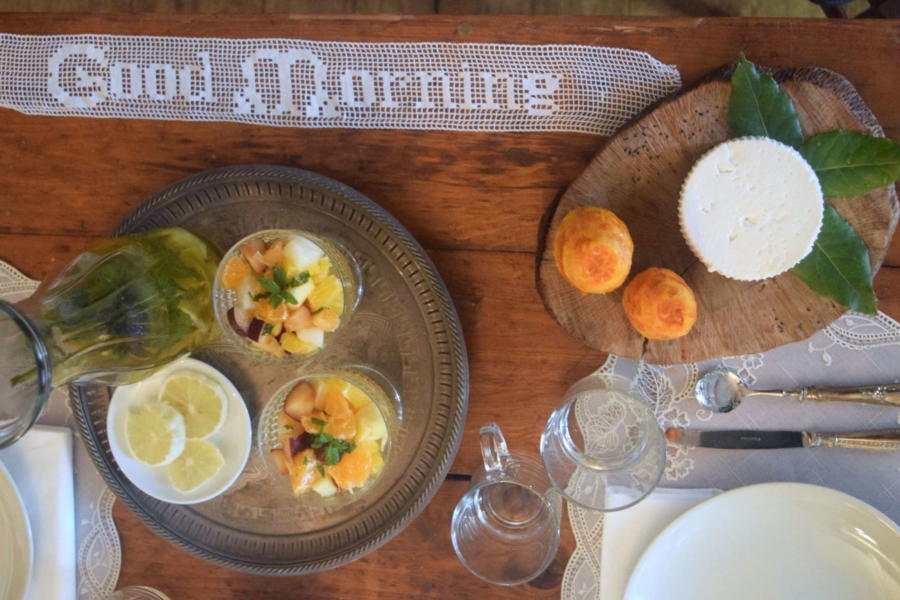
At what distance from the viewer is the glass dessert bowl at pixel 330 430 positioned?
3.72 feet

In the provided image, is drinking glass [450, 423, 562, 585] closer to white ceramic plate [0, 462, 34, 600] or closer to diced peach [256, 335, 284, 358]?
diced peach [256, 335, 284, 358]

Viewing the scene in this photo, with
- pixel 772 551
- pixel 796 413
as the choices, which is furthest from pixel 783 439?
pixel 772 551

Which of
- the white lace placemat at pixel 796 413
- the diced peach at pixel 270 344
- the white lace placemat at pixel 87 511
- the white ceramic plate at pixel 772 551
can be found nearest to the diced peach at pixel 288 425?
the diced peach at pixel 270 344

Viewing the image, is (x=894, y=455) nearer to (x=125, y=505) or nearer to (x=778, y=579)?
(x=778, y=579)

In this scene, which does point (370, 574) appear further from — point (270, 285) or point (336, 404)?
point (270, 285)

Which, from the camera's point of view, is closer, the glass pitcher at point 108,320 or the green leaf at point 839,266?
the glass pitcher at point 108,320

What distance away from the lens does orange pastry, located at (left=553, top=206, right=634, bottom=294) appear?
1071mm

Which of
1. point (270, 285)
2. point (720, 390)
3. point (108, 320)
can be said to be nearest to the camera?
point (108, 320)

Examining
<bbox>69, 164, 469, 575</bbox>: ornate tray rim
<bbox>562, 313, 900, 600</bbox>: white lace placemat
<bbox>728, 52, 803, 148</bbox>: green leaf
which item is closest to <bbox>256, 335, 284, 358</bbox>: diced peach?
<bbox>69, 164, 469, 575</bbox>: ornate tray rim

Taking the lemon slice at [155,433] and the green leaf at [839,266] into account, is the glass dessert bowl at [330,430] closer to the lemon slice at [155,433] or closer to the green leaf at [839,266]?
the lemon slice at [155,433]

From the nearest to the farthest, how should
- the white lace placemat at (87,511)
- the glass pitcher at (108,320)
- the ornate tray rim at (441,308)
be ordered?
the glass pitcher at (108,320) < the ornate tray rim at (441,308) < the white lace placemat at (87,511)

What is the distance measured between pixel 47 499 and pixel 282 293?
1.94 feet

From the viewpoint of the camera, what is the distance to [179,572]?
1.30 m

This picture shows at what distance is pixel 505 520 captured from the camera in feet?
4.00
